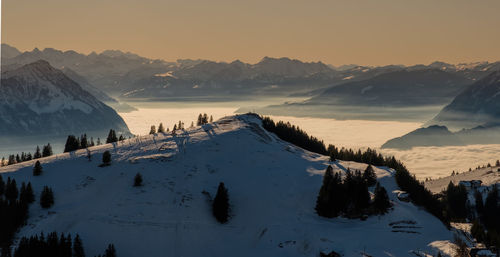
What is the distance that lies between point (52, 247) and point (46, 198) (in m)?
26.4

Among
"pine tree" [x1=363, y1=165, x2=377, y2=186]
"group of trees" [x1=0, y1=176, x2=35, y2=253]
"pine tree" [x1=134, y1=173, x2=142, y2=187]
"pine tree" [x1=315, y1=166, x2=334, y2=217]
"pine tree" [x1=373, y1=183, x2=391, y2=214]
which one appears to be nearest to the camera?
"group of trees" [x1=0, y1=176, x2=35, y2=253]

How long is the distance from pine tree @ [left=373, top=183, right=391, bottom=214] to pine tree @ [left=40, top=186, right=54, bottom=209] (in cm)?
9047

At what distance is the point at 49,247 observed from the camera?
107 meters

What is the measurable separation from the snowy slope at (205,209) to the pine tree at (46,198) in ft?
7.03

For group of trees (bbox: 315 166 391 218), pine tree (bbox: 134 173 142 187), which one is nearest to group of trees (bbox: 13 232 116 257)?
pine tree (bbox: 134 173 142 187)

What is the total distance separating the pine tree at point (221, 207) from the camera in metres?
127

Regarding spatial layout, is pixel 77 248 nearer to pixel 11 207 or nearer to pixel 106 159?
pixel 11 207

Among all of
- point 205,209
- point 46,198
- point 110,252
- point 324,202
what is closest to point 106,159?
point 46,198

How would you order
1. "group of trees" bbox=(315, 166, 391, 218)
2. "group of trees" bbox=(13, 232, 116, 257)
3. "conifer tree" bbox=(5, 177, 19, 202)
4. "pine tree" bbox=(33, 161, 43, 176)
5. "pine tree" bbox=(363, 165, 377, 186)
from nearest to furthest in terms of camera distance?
"group of trees" bbox=(13, 232, 116, 257)
"group of trees" bbox=(315, 166, 391, 218)
"conifer tree" bbox=(5, 177, 19, 202)
"pine tree" bbox=(363, 165, 377, 186)
"pine tree" bbox=(33, 161, 43, 176)

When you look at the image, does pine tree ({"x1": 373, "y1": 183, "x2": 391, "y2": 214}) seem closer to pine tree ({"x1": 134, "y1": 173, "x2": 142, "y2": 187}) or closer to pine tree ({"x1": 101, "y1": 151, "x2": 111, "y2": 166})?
pine tree ({"x1": 134, "y1": 173, "x2": 142, "y2": 187})

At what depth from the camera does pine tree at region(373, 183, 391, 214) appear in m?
123

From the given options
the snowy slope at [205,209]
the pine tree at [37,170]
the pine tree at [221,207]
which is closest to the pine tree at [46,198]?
the snowy slope at [205,209]

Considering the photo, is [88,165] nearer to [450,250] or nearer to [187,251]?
[187,251]

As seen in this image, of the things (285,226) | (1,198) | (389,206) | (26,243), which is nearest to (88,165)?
(1,198)
